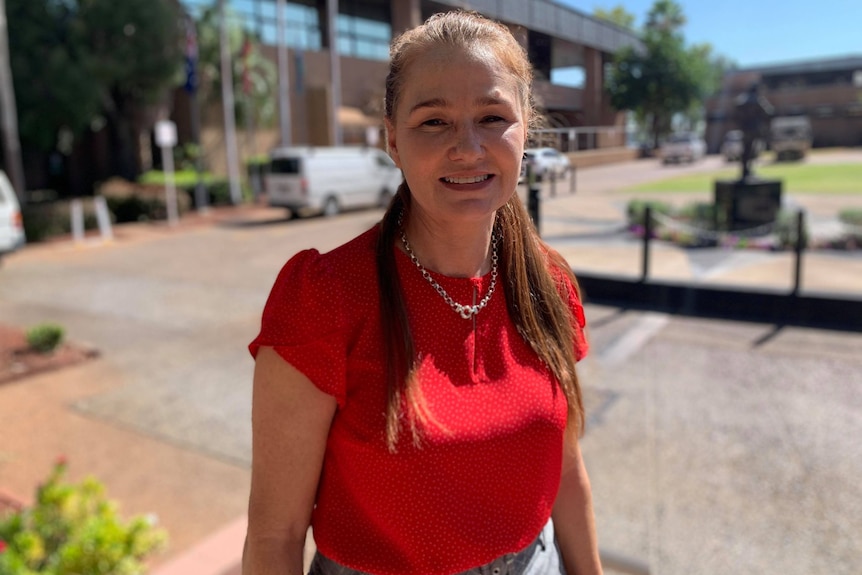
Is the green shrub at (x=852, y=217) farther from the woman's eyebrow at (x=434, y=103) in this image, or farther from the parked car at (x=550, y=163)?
the woman's eyebrow at (x=434, y=103)

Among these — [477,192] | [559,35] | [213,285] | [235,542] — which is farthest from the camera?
[213,285]

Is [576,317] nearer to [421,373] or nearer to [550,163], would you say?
[421,373]

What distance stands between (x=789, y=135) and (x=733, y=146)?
93cm

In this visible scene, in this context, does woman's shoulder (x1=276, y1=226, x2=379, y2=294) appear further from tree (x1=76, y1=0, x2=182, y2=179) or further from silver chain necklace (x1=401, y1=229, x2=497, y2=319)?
tree (x1=76, y1=0, x2=182, y2=179)

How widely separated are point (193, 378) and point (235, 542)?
3091 mm

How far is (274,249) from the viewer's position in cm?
1402

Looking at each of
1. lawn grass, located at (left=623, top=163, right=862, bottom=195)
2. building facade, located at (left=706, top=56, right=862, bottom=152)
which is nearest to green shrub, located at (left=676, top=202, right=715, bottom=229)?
lawn grass, located at (left=623, top=163, right=862, bottom=195)

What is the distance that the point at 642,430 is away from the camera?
4629 millimetres

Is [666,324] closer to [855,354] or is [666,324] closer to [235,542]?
[855,354]

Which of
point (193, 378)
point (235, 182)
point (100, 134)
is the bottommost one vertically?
point (193, 378)

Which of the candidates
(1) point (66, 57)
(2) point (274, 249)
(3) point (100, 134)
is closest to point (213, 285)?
(2) point (274, 249)

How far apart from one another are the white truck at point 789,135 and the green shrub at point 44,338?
10727 millimetres

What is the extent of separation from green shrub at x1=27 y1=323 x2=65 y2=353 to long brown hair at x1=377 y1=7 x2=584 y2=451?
6.35 meters

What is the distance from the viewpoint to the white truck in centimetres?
1166
